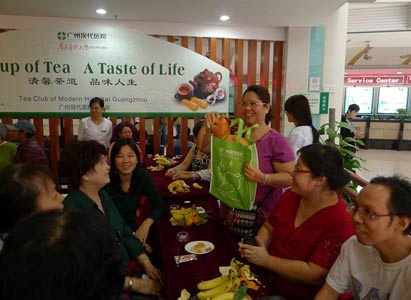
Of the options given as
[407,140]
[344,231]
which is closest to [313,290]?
[344,231]

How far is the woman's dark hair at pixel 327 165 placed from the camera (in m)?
1.47

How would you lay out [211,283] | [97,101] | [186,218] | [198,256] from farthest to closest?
1. [97,101]
2. [186,218]
3. [198,256]
4. [211,283]

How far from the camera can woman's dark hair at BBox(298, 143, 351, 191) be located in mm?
1469

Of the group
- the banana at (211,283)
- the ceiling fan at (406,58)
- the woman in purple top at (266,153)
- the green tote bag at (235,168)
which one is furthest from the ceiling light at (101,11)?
the ceiling fan at (406,58)

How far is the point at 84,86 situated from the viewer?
4199 millimetres

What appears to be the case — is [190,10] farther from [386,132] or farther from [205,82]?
[386,132]

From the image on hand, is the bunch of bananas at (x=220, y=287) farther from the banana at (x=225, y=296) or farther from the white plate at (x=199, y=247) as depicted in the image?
the white plate at (x=199, y=247)

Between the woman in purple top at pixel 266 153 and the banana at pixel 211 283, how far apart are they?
540 millimetres

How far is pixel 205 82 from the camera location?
448 centimetres

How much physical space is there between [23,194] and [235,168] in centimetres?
97

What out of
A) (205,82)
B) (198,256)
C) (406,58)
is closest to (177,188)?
(198,256)

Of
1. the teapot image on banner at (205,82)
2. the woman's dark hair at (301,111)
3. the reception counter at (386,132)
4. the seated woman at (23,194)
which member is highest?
the teapot image on banner at (205,82)

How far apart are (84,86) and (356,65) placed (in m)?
10.0

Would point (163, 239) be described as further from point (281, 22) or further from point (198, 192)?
point (281, 22)
